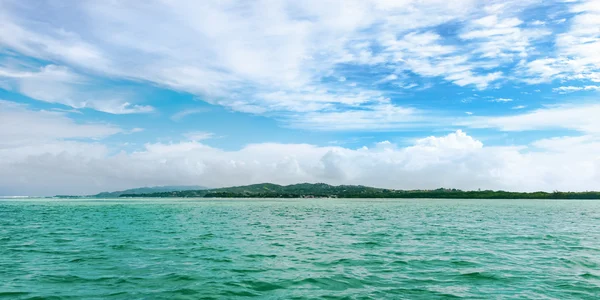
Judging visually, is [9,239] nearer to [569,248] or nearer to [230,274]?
[230,274]

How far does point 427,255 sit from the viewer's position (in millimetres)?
29938

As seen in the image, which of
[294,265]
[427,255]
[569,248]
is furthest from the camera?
[569,248]

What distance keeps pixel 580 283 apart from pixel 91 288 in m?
25.9

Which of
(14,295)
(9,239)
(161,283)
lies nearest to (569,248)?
(161,283)

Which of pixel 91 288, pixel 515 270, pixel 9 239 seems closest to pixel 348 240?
pixel 515 270

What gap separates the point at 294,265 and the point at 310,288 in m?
6.11

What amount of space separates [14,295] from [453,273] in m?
23.3

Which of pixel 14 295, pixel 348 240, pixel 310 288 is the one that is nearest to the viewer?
pixel 14 295

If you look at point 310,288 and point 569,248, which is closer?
point 310,288

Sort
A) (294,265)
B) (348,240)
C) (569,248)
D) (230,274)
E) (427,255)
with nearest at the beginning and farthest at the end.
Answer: (230,274) → (294,265) → (427,255) → (569,248) → (348,240)

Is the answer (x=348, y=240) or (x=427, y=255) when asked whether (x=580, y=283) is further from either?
(x=348, y=240)

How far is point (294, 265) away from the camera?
86.2 feet

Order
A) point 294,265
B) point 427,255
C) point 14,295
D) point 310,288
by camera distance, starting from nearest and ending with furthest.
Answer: point 14,295 → point 310,288 → point 294,265 → point 427,255

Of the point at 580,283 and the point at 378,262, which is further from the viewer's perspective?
the point at 378,262
